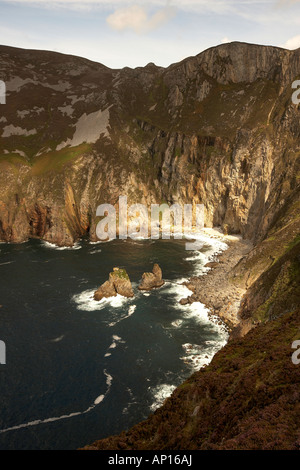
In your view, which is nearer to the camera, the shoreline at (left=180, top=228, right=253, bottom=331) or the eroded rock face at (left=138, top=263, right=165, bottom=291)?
the shoreline at (left=180, top=228, right=253, bottom=331)

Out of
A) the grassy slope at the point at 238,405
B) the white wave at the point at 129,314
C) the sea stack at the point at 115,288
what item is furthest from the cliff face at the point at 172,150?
the sea stack at the point at 115,288

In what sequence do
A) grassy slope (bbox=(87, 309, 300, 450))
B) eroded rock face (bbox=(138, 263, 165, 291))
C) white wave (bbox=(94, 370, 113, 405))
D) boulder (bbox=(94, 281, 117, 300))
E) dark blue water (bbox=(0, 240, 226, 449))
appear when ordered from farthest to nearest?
1. eroded rock face (bbox=(138, 263, 165, 291))
2. boulder (bbox=(94, 281, 117, 300))
3. white wave (bbox=(94, 370, 113, 405))
4. dark blue water (bbox=(0, 240, 226, 449))
5. grassy slope (bbox=(87, 309, 300, 450))

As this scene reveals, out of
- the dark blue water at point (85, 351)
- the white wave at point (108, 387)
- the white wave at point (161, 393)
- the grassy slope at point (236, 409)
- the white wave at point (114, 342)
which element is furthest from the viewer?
the white wave at point (114, 342)

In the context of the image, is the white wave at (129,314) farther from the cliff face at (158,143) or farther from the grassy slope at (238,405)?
the cliff face at (158,143)

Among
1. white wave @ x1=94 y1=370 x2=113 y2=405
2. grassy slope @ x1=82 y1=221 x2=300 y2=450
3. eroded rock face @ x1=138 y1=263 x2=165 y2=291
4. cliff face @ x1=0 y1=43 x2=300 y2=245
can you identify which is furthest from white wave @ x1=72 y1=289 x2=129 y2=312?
cliff face @ x1=0 y1=43 x2=300 y2=245

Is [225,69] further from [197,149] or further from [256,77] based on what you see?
[197,149]

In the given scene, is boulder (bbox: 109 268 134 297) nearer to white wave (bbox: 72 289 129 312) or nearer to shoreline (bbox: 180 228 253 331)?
white wave (bbox: 72 289 129 312)
